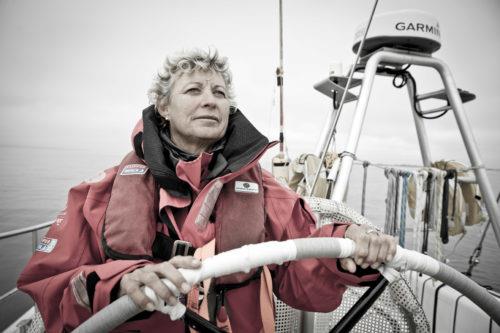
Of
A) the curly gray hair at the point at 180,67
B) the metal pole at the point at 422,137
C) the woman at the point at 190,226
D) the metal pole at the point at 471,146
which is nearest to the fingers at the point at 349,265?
the woman at the point at 190,226

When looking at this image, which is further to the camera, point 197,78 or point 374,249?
point 197,78

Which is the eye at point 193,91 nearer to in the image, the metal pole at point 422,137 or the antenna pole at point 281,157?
the antenna pole at point 281,157

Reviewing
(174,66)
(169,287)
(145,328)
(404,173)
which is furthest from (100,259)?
(404,173)

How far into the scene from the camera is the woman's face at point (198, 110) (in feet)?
5.08

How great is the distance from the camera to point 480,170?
8.78ft

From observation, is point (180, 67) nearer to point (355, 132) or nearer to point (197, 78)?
point (197, 78)

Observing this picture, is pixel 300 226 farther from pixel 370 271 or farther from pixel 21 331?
pixel 21 331

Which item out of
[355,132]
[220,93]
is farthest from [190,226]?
[355,132]

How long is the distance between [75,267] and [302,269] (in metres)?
0.95

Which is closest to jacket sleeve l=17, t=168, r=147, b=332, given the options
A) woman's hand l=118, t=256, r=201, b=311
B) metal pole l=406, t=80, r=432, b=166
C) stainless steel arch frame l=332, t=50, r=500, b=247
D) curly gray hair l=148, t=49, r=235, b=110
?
woman's hand l=118, t=256, r=201, b=311

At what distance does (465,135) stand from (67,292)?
3340mm

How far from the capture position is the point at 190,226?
4.05 ft

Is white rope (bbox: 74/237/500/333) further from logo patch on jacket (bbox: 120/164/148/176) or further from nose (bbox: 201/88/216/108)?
nose (bbox: 201/88/216/108)

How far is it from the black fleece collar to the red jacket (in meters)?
0.04
